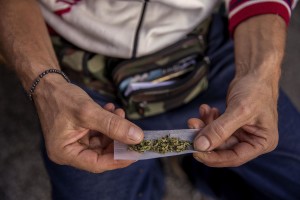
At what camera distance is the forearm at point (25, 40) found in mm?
1005

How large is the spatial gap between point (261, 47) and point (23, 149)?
929mm

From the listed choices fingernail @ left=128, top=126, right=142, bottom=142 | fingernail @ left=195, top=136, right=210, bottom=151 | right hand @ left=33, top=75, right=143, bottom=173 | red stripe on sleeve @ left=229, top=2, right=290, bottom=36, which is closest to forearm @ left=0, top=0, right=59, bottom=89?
right hand @ left=33, top=75, right=143, bottom=173

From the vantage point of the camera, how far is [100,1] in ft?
3.61

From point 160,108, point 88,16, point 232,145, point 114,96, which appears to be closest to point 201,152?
point 232,145

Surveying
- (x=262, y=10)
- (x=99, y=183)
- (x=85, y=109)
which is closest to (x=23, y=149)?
(x=99, y=183)

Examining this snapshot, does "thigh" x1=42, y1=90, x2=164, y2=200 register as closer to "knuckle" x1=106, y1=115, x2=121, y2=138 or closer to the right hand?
the right hand

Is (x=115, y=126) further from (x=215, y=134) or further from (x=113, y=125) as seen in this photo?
(x=215, y=134)

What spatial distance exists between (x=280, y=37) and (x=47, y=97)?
0.64m

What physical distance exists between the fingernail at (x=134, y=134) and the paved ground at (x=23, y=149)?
23.2 inches

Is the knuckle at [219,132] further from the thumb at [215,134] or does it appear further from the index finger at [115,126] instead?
the index finger at [115,126]

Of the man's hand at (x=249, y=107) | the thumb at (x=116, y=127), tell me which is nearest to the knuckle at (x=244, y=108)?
the man's hand at (x=249, y=107)

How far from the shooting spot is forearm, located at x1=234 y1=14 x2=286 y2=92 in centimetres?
103

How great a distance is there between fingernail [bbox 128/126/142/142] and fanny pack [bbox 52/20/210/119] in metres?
0.29

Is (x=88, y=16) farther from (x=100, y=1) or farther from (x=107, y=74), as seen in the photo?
(x=107, y=74)
